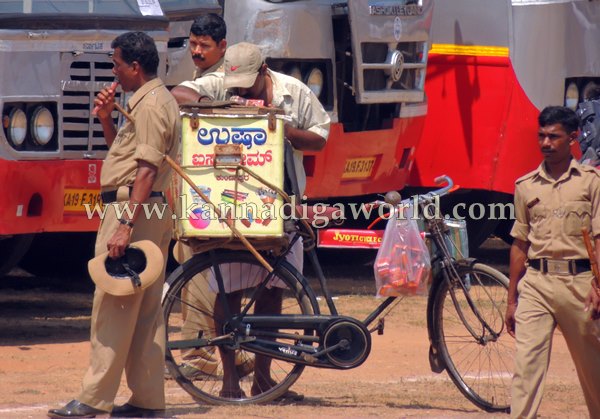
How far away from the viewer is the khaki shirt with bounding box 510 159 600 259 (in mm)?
6152

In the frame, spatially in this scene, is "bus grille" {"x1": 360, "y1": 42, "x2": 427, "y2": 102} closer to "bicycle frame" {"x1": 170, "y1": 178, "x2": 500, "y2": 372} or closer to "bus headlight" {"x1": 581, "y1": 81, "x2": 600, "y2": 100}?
"bus headlight" {"x1": 581, "y1": 81, "x2": 600, "y2": 100}

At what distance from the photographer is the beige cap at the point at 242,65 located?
6.96m

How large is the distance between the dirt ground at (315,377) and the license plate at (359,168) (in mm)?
913

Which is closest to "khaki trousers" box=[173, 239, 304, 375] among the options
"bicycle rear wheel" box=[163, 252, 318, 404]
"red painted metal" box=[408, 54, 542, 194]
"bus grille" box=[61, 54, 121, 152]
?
"bicycle rear wheel" box=[163, 252, 318, 404]

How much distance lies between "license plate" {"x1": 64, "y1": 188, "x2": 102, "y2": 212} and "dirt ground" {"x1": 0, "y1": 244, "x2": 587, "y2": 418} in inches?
32.5

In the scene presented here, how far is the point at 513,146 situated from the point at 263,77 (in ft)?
15.4

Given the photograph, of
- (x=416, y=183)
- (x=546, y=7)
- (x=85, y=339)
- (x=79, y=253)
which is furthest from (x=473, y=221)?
(x=85, y=339)

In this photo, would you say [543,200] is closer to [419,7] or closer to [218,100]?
[218,100]

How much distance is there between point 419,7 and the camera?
10586mm

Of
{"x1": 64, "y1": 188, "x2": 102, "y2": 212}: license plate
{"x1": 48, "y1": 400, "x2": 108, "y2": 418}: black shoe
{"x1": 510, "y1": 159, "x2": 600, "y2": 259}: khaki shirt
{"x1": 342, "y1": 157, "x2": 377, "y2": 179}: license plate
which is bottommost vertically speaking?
{"x1": 48, "y1": 400, "x2": 108, "y2": 418}: black shoe

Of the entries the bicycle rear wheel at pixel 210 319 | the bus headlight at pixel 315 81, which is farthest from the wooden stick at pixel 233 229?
the bus headlight at pixel 315 81

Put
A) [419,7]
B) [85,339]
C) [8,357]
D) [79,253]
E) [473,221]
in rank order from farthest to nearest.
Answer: [473,221]
[79,253]
[419,7]
[85,339]
[8,357]

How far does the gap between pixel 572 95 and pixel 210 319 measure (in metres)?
5.24

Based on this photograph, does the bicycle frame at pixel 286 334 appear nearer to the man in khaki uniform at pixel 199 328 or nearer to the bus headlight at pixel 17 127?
the man in khaki uniform at pixel 199 328
